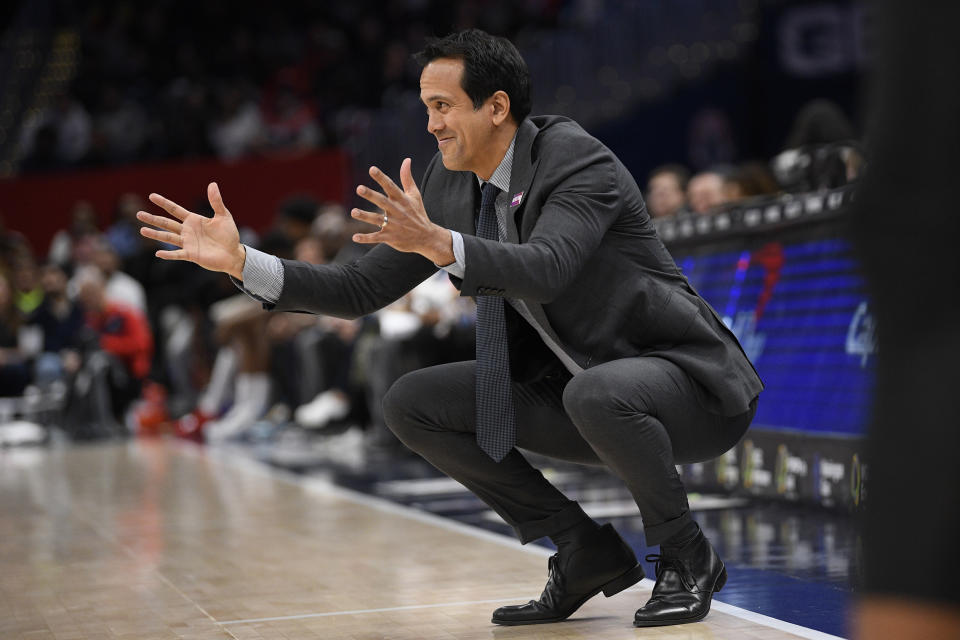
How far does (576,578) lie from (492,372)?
50 centimetres

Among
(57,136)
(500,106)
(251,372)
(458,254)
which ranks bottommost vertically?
(251,372)

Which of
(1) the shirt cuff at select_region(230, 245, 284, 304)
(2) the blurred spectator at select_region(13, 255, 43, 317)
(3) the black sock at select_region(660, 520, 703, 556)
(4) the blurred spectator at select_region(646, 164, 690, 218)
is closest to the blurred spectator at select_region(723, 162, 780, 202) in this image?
(4) the blurred spectator at select_region(646, 164, 690, 218)

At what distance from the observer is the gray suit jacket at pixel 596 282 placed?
287 cm

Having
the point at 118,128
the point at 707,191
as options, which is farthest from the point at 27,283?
the point at 707,191

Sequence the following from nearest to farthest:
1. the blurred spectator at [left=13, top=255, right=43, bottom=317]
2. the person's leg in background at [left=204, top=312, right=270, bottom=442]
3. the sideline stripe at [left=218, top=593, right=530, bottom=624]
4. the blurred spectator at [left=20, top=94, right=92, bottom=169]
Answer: the sideline stripe at [left=218, top=593, right=530, bottom=624] < the person's leg in background at [left=204, top=312, right=270, bottom=442] < the blurred spectator at [left=13, top=255, right=43, bottom=317] < the blurred spectator at [left=20, top=94, right=92, bottom=169]

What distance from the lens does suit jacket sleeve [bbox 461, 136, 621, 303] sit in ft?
8.30

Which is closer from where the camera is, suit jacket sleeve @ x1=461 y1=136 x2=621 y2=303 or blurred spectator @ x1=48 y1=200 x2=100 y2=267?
suit jacket sleeve @ x1=461 y1=136 x2=621 y2=303

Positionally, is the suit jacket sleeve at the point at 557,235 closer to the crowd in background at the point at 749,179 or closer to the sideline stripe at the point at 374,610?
the sideline stripe at the point at 374,610

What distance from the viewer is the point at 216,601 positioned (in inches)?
136

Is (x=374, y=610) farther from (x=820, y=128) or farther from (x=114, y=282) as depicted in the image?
(x=114, y=282)

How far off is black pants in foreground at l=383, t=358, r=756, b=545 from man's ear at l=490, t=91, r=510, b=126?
22.6 inches

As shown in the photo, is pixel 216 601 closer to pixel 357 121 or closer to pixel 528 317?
pixel 528 317

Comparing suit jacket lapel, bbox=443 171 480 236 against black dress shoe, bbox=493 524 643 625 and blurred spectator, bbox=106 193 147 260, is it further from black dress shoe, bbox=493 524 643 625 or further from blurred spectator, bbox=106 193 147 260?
blurred spectator, bbox=106 193 147 260

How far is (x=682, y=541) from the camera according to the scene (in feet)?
9.52
